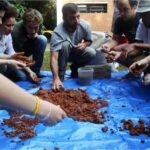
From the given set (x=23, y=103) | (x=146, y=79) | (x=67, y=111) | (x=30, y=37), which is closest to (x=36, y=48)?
(x=30, y=37)

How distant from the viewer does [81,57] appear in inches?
186

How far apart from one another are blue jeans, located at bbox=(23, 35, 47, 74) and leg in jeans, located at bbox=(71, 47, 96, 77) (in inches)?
17.0

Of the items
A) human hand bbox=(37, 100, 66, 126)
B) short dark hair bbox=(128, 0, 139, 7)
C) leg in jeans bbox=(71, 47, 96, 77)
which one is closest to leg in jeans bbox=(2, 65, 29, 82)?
leg in jeans bbox=(71, 47, 96, 77)

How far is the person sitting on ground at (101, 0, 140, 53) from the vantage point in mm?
4406

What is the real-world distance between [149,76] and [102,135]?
53.5 inches

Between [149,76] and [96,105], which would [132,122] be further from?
[149,76]

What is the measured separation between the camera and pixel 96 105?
3.51 meters

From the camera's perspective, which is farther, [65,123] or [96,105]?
[96,105]

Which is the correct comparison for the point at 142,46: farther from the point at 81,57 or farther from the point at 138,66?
the point at 81,57

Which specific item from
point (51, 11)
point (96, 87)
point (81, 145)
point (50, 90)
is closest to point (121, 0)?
point (96, 87)

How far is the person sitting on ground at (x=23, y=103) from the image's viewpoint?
1.36 m

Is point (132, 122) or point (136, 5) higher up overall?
point (136, 5)

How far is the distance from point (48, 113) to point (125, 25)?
312 cm

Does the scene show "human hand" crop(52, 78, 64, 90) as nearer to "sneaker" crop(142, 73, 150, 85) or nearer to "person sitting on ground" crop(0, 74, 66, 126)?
"sneaker" crop(142, 73, 150, 85)
